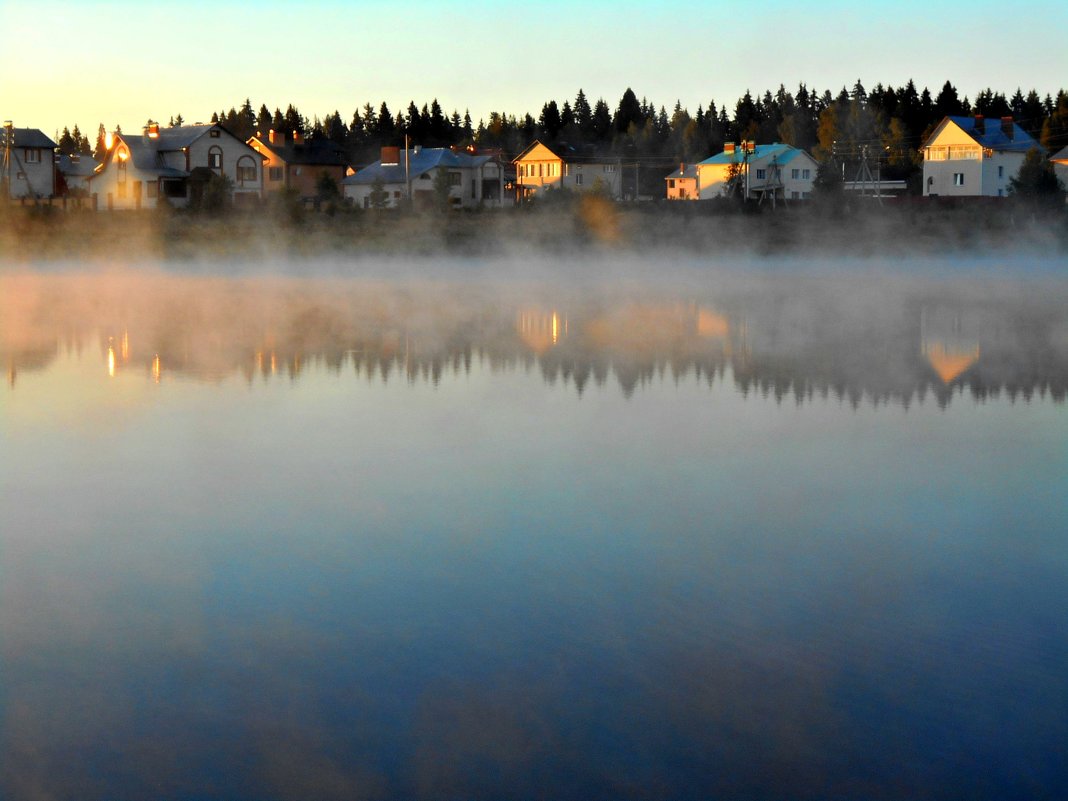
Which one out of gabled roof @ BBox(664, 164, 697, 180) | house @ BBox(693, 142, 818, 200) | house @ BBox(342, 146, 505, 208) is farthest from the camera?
gabled roof @ BBox(664, 164, 697, 180)

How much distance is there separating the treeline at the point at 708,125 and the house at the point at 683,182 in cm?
580

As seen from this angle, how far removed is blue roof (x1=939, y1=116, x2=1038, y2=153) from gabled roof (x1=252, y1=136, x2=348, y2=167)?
3973 centimetres

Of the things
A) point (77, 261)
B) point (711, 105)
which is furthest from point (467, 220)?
point (711, 105)

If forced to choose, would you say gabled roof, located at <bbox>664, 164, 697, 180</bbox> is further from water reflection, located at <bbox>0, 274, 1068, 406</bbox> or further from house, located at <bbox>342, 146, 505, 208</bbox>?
water reflection, located at <bbox>0, 274, 1068, 406</bbox>

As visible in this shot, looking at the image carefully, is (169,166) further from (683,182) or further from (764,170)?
(683,182)

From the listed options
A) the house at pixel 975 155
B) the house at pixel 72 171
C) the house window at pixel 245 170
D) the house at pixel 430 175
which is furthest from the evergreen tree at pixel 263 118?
the house at pixel 975 155

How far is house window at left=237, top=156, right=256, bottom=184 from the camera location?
7538cm

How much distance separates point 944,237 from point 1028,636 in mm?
53866

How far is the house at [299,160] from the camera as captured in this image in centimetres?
8406

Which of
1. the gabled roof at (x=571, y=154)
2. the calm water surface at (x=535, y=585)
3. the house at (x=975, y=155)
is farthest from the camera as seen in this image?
the gabled roof at (x=571, y=154)

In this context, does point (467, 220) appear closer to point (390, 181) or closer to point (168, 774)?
point (390, 181)

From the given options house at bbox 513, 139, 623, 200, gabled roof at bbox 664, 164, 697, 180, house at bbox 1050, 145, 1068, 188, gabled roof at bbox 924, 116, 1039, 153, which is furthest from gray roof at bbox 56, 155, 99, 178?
house at bbox 1050, 145, 1068, 188

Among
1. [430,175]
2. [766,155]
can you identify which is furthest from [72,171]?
[766,155]

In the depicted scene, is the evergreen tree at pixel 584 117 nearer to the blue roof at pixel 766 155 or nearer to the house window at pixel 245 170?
the blue roof at pixel 766 155
